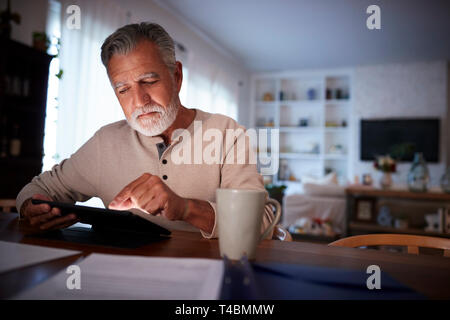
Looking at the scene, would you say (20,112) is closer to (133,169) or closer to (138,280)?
(133,169)

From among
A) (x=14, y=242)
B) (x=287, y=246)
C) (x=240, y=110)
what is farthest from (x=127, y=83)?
(x=240, y=110)

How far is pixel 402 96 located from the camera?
5.92 metres

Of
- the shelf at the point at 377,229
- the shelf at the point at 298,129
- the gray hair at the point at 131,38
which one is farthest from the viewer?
the shelf at the point at 298,129

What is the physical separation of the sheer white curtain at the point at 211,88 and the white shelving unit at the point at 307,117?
1.07m

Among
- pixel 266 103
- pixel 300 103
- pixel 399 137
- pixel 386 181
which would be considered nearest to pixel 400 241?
pixel 386 181

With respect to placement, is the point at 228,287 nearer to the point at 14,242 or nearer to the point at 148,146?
the point at 14,242

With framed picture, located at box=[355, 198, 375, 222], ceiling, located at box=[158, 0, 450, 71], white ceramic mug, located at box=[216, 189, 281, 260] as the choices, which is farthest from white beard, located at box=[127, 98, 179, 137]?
ceiling, located at box=[158, 0, 450, 71]

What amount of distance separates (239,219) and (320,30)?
4.67 meters

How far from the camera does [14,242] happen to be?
0.63 metres

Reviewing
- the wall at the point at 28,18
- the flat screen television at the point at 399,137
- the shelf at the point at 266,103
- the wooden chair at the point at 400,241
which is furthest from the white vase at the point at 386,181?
the shelf at the point at 266,103

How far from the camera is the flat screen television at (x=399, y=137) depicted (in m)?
5.72

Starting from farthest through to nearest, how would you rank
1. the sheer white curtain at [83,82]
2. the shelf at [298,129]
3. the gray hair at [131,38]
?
1. the shelf at [298,129]
2. the sheer white curtain at [83,82]
3. the gray hair at [131,38]

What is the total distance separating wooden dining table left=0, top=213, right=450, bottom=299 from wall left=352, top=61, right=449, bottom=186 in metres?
5.63

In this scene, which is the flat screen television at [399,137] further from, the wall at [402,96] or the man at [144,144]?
the man at [144,144]
